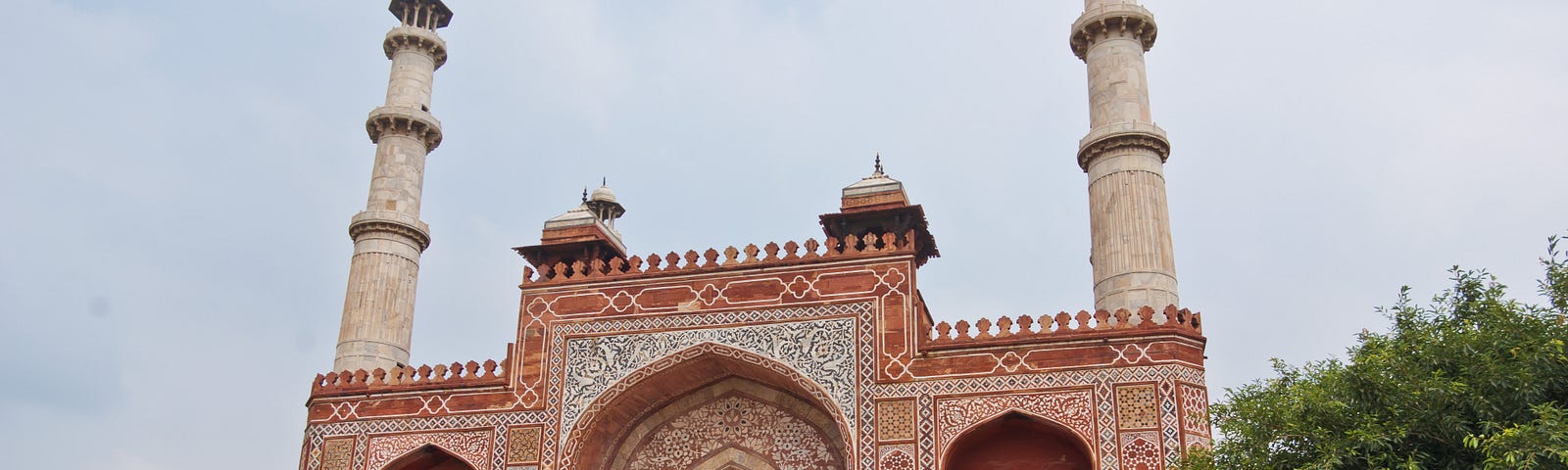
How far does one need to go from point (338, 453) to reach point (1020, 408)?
261 inches

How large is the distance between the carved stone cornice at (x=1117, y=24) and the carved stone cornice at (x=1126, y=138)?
1.22m

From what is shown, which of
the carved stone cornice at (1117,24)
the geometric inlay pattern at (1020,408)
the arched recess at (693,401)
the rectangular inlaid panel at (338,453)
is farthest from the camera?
the carved stone cornice at (1117,24)

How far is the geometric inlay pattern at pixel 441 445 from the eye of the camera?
44.5 ft

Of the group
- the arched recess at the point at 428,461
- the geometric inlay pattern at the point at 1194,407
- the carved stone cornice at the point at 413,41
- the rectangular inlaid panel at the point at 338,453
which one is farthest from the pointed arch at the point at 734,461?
the carved stone cornice at the point at 413,41

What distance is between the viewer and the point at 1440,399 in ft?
27.7

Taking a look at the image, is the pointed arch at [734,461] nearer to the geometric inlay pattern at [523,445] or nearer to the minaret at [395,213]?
the geometric inlay pattern at [523,445]

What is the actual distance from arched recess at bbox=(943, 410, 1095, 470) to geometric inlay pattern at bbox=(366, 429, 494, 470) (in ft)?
14.5

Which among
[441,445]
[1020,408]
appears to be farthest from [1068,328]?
[441,445]

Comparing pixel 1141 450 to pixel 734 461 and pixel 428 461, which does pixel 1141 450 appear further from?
pixel 428 461

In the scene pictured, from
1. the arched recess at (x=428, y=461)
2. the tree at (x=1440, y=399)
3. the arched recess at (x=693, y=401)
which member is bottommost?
the tree at (x=1440, y=399)

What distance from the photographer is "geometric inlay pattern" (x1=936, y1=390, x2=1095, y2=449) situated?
12.0 m

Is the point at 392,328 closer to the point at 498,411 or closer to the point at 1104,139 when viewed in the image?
the point at 498,411

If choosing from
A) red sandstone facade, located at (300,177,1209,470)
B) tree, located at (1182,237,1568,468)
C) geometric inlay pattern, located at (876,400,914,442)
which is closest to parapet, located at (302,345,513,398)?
red sandstone facade, located at (300,177,1209,470)

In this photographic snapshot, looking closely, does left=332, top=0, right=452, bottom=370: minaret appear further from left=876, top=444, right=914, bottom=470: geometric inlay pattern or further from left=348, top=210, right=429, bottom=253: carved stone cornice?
left=876, top=444, right=914, bottom=470: geometric inlay pattern
